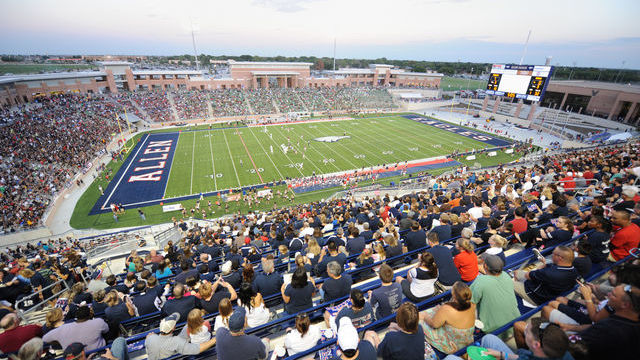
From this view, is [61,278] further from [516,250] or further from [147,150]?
[147,150]

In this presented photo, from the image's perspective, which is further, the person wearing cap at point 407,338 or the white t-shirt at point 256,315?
the white t-shirt at point 256,315

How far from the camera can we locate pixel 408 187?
2662 cm

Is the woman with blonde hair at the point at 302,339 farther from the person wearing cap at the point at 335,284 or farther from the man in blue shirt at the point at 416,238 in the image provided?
the man in blue shirt at the point at 416,238

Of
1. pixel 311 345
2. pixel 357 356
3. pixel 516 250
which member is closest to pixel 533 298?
pixel 516 250

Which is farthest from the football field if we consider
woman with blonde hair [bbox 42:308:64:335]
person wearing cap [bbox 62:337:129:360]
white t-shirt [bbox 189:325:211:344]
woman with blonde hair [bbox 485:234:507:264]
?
woman with blonde hair [bbox 485:234:507:264]

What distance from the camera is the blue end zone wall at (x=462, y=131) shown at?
4812 centimetres

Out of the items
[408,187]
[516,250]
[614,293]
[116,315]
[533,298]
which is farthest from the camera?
[408,187]

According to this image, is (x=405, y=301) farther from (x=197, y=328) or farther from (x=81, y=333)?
(x=81, y=333)

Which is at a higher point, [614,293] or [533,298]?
[614,293]

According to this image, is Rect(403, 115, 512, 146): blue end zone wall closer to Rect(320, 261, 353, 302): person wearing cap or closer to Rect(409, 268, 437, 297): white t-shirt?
Rect(409, 268, 437, 297): white t-shirt

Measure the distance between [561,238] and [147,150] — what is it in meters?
48.3

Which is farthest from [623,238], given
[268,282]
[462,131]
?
[462,131]

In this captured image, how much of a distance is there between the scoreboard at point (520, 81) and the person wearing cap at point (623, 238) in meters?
51.3

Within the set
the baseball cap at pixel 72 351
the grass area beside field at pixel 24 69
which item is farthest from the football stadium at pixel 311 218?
the grass area beside field at pixel 24 69
